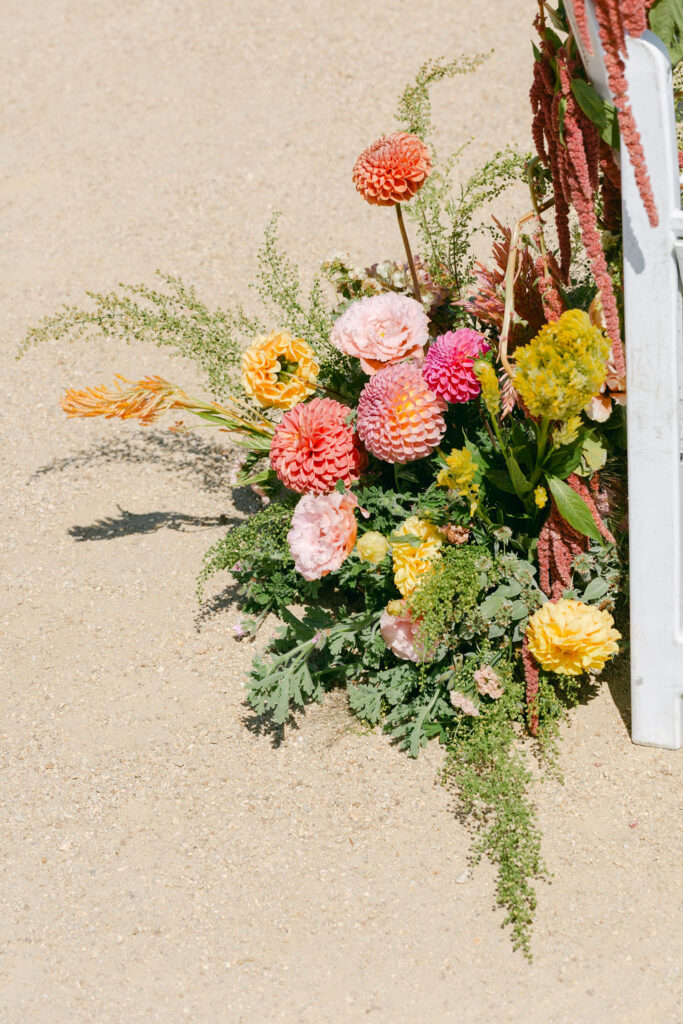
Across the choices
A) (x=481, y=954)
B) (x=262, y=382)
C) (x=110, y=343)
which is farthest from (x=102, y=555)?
(x=481, y=954)

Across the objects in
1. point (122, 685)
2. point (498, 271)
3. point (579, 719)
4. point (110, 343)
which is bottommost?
point (579, 719)

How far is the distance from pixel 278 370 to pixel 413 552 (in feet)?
2.04

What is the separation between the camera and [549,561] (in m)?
2.32

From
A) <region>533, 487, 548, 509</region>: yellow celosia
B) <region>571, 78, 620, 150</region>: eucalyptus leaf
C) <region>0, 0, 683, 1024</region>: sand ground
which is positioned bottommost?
<region>0, 0, 683, 1024</region>: sand ground

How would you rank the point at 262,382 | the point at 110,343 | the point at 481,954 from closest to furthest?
the point at 481,954
the point at 262,382
the point at 110,343

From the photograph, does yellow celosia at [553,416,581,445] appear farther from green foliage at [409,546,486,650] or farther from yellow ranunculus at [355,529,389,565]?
yellow ranunculus at [355,529,389,565]

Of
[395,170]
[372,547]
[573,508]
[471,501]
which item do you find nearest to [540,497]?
[573,508]

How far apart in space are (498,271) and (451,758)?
1.10 m

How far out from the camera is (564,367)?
1.92m

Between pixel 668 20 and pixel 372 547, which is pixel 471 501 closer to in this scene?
pixel 372 547

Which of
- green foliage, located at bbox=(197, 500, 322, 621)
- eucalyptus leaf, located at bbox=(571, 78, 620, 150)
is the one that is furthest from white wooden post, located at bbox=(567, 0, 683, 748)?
green foliage, located at bbox=(197, 500, 322, 621)

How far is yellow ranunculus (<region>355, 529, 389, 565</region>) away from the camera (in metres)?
2.36

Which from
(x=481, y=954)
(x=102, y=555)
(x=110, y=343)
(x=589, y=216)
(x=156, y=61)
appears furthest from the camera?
(x=156, y=61)

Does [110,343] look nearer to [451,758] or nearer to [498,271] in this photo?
[498,271]
